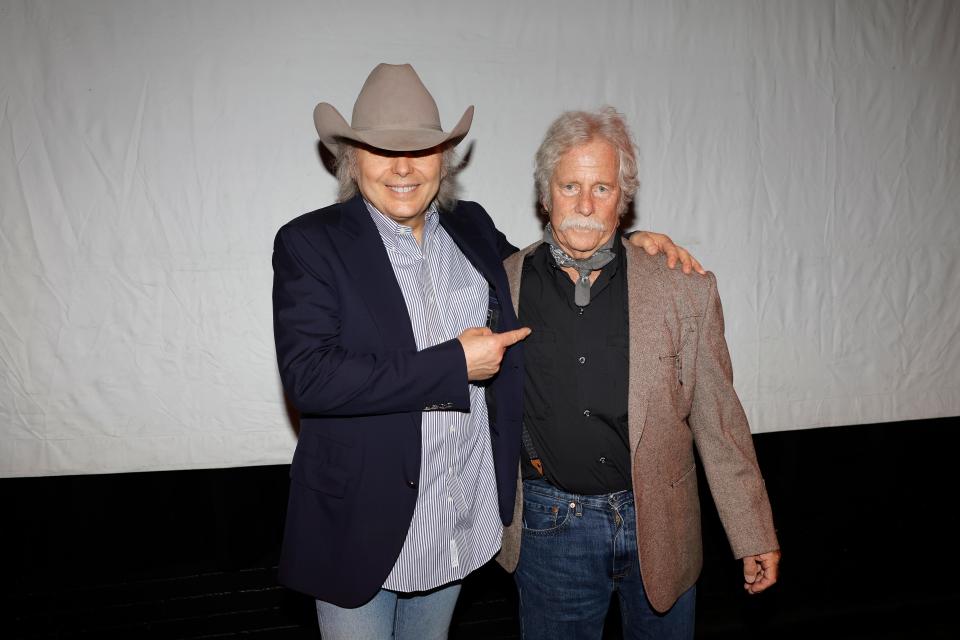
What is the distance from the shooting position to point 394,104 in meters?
1.40

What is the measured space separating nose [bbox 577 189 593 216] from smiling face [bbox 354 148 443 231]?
348mm

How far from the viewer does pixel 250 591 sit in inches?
91.0

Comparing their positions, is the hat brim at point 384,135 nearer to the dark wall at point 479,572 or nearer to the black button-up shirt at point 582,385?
the black button-up shirt at point 582,385

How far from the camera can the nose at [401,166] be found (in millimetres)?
1361

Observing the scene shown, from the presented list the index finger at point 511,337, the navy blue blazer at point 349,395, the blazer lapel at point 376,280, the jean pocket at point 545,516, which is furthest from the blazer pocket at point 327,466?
the jean pocket at point 545,516

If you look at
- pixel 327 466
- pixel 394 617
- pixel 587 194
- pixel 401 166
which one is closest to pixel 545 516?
pixel 394 617

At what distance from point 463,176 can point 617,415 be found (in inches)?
41.1

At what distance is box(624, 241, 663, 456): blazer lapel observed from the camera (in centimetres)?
143

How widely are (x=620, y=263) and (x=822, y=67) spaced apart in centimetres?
144

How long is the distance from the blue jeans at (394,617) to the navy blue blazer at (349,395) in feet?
0.23

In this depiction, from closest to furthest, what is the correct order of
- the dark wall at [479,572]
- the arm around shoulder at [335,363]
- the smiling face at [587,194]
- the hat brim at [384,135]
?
the arm around shoulder at [335,363] < the hat brim at [384,135] < the smiling face at [587,194] < the dark wall at [479,572]

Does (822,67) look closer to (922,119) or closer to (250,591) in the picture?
(922,119)

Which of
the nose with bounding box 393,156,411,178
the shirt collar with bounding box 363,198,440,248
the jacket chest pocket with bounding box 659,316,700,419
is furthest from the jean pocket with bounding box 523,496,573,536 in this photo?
the nose with bounding box 393,156,411,178

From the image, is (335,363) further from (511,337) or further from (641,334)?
(641,334)
